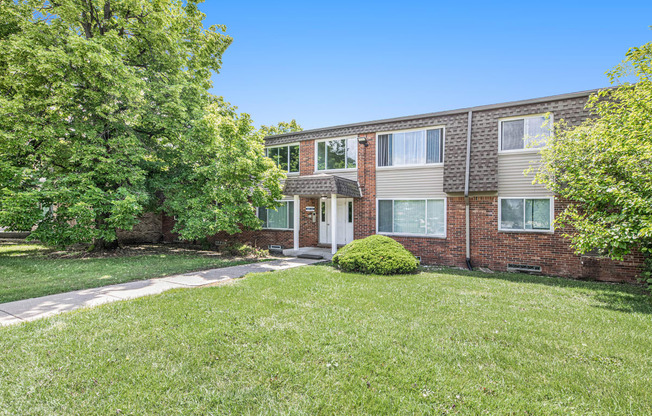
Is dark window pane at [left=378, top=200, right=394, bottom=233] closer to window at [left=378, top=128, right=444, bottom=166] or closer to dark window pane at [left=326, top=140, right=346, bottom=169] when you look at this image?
window at [left=378, top=128, right=444, bottom=166]

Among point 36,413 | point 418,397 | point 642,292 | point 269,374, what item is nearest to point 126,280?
point 36,413

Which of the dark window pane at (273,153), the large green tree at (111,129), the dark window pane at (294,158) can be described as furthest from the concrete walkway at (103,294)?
the dark window pane at (273,153)

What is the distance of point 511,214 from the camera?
1021 centimetres

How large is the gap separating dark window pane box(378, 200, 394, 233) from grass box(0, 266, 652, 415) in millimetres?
6101

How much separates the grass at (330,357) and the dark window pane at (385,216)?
20.0ft

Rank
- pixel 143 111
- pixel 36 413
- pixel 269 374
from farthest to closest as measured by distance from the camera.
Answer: pixel 143 111, pixel 269 374, pixel 36 413

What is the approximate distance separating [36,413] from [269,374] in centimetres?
199

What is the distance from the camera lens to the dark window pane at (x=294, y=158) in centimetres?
1422

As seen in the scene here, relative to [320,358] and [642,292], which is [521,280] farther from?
[320,358]

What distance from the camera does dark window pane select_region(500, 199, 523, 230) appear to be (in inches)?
398

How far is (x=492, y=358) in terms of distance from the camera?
3.68 meters

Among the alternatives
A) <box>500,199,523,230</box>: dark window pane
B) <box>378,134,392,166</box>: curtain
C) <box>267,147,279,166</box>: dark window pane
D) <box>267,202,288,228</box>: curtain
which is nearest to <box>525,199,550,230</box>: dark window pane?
<box>500,199,523,230</box>: dark window pane

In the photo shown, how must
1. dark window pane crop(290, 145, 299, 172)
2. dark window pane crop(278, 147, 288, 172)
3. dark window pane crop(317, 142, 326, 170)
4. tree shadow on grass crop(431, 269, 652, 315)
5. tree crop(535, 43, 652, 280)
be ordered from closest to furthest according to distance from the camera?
tree shadow on grass crop(431, 269, 652, 315) → tree crop(535, 43, 652, 280) → dark window pane crop(317, 142, 326, 170) → dark window pane crop(290, 145, 299, 172) → dark window pane crop(278, 147, 288, 172)

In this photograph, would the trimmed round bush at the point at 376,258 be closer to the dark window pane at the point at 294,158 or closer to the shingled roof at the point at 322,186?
the shingled roof at the point at 322,186
